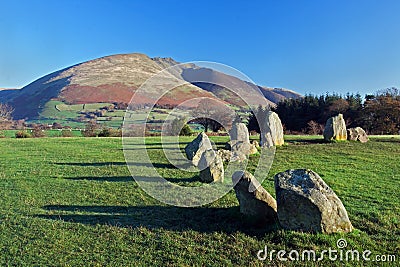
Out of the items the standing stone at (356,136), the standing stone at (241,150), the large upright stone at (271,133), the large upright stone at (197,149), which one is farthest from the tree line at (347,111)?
the large upright stone at (197,149)

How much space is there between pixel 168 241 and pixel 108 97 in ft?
298

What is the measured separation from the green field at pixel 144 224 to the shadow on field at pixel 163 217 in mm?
25

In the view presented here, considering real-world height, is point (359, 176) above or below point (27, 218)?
above

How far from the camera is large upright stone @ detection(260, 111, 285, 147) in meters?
20.1

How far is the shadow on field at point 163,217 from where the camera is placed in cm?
744

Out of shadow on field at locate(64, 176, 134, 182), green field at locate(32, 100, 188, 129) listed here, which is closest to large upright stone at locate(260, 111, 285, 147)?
shadow on field at locate(64, 176, 134, 182)

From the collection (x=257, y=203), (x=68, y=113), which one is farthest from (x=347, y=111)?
(x=68, y=113)

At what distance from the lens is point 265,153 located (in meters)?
18.2

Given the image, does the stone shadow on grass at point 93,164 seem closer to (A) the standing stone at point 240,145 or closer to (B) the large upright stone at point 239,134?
(A) the standing stone at point 240,145

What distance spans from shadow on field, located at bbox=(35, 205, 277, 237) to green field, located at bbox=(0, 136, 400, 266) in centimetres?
3

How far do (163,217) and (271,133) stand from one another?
13.9 metres

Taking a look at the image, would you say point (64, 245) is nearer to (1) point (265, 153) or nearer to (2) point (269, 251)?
(2) point (269, 251)

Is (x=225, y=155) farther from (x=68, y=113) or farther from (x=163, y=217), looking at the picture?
(x=68, y=113)

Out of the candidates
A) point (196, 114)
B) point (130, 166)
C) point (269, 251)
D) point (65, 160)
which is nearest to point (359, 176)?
point (269, 251)
